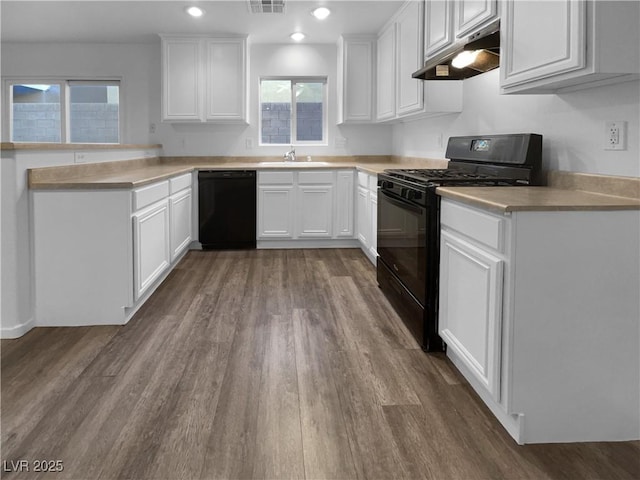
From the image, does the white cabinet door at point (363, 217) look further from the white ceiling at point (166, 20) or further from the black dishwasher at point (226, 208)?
the white ceiling at point (166, 20)

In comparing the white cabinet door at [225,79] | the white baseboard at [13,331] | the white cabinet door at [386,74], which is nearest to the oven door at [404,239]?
the white cabinet door at [386,74]

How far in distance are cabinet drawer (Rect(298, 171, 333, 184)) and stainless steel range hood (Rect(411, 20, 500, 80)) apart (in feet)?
5.96

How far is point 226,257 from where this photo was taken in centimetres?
516

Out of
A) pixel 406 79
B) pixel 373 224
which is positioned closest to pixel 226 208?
pixel 373 224

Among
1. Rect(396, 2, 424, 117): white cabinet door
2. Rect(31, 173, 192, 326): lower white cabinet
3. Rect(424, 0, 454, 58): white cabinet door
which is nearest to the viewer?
Rect(31, 173, 192, 326): lower white cabinet

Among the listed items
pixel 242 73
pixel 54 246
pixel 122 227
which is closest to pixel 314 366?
pixel 122 227

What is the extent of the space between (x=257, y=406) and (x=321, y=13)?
3.71 meters

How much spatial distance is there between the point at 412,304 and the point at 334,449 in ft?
4.15

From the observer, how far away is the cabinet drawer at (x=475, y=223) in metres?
1.88

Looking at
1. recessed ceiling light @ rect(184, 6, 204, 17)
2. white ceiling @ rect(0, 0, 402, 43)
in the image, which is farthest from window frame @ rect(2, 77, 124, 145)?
recessed ceiling light @ rect(184, 6, 204, 17)

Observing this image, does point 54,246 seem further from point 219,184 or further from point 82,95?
point 82,95

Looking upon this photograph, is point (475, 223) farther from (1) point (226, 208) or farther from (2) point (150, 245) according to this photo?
(1) point (226, 208)

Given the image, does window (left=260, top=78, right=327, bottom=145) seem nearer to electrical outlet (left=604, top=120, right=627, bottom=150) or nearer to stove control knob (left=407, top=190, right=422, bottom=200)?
stove control knob (left=407, top=190, right=422, bottom=200)

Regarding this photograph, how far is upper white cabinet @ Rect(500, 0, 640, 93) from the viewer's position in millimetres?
1784
